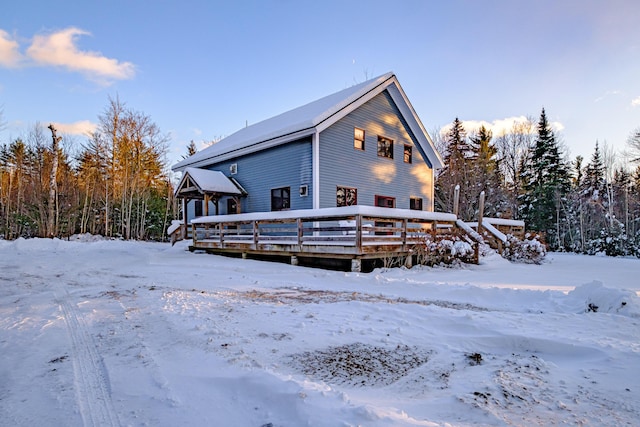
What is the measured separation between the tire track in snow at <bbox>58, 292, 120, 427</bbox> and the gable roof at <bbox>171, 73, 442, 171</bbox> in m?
9.77

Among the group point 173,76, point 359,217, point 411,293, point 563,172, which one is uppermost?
point 173,76

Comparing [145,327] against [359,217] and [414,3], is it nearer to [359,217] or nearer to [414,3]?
[359,217]

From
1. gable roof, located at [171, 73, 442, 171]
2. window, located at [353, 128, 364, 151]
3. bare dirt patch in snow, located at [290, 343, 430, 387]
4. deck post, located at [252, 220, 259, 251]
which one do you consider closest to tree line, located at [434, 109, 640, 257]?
gable roof, located at [171, 73, 442, 171]

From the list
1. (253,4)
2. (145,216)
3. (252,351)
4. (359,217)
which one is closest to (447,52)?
(253,4)

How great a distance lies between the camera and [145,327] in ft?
12.5

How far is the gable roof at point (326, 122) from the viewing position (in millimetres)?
12383

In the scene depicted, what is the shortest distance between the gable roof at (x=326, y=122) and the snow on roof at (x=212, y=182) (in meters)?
1.26

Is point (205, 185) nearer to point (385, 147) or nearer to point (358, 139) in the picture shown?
point (358, 139)

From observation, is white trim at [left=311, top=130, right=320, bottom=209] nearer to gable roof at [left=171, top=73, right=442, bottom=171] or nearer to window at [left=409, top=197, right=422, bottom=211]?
gable roof at [left=171, top=73, right=442, bottom=171]

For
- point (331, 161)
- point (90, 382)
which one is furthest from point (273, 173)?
point (90, 382)

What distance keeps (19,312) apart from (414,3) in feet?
45.4

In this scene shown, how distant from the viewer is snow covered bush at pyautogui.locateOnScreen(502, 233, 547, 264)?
37.5ft

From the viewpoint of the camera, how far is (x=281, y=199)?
1393 centimetres

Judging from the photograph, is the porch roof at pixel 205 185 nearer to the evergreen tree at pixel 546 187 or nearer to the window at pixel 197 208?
the window at pixel 197 208
